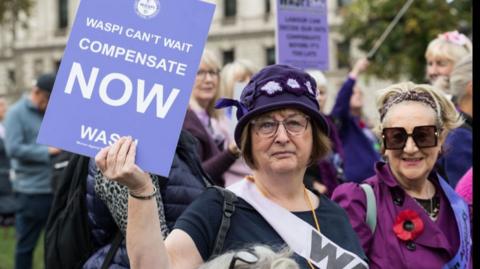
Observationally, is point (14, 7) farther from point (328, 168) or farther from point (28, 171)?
point (328, 168)

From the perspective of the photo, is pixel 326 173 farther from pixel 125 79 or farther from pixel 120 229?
pixel 125 79

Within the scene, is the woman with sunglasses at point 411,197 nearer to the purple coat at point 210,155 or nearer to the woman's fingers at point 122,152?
the woman's fingers at point 122,152

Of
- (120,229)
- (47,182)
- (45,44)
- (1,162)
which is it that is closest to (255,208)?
(120,229)

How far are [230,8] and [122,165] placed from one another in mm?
57455

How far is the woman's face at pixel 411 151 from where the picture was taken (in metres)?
3.70

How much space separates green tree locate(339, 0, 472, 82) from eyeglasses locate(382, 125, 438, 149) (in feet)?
65.0

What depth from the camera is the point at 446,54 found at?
5871 mm

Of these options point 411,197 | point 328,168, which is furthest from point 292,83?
point 328,168

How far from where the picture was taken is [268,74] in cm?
305

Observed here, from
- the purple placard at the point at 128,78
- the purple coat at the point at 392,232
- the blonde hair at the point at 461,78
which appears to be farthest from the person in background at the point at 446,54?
the purple placard at the point at 128,78

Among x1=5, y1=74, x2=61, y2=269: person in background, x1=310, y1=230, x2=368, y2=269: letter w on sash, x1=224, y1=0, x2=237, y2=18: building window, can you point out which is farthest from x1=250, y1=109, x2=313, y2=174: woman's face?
x1=224, y1=0, x2=237, y2=18: building window

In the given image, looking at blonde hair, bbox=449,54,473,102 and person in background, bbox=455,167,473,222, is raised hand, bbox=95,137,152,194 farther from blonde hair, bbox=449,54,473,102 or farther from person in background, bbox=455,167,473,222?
blonde hair, bbox=449,54,473,102

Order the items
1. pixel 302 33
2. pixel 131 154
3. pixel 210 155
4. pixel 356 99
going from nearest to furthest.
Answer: pixel 131 154, pixel 210 155, pixel 302 33, pixel 356 99

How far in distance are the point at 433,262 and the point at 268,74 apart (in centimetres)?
99
